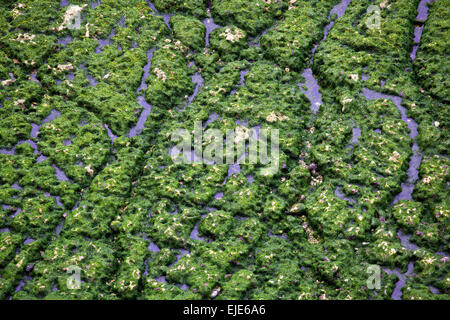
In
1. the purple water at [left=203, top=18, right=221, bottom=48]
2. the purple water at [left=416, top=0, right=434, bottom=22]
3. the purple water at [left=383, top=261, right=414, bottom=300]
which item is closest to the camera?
the purple water at [left=383, top=261, right=414, bottom=300]

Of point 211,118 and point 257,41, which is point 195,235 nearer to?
point 211,118

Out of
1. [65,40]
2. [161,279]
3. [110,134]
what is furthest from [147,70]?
[161,279]

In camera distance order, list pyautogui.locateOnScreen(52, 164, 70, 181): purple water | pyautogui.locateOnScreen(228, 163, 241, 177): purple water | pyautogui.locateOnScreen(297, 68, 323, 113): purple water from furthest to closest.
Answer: pyautogui.locateOnScreen(297, 68, 323, 113): purple water, pyautogui.locateOnScreen(228, 163, 241, 177): purple water, pyautogui.locateOnScreen(52, 164, 70, 181): purple water

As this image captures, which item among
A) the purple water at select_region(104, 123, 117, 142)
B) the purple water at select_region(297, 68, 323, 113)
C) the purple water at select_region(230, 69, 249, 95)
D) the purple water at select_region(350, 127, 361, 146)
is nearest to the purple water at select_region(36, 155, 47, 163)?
the purple water at select_region(104, 123, 117, 142)

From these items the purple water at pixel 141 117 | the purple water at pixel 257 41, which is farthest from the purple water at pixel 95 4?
the purple water at pixel 257 41

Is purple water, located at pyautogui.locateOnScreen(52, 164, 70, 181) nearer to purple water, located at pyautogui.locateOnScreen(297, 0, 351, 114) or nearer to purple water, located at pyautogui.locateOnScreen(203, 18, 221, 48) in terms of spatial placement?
purple water, located at pyautogui.locateOnScreen(203, 18, 221, 48)

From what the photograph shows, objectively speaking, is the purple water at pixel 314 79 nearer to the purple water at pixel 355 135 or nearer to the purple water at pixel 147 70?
the purple water at pixel 355 135
